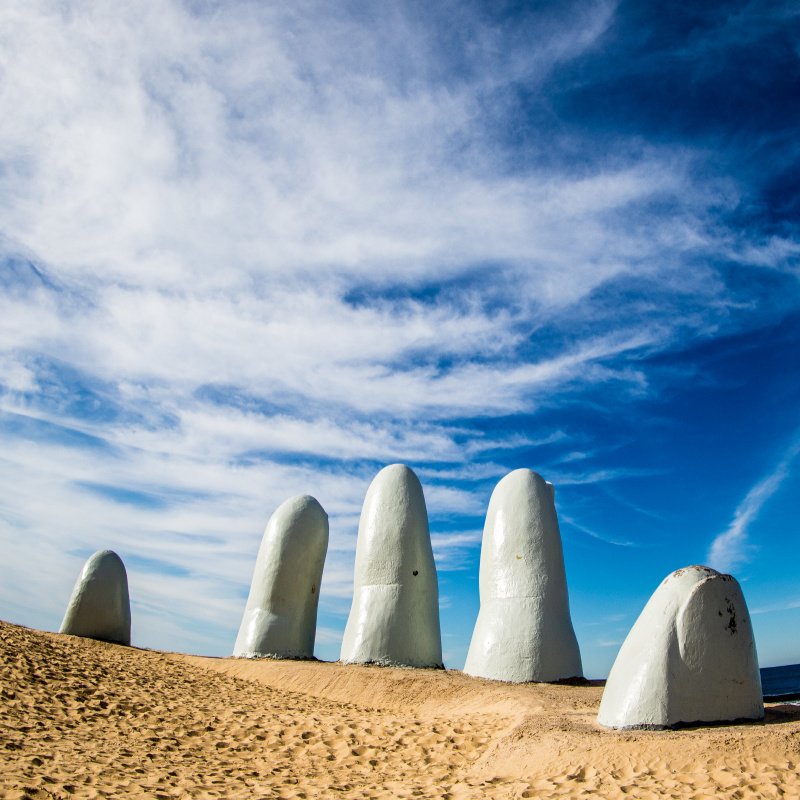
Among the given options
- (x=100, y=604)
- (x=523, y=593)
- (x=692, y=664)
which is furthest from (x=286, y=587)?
(x=692, y=664)

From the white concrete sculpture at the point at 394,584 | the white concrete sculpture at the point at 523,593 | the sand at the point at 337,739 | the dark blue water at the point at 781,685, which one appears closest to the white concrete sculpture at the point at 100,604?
the sand at the point at 337,739

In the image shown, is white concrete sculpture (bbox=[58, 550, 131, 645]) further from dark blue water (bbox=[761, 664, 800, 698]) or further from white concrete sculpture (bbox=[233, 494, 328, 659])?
dark blue water (bbox=[761, 664, 800, 698])

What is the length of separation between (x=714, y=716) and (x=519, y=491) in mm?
5775

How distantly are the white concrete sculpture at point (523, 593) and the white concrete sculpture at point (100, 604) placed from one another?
8.61 meters

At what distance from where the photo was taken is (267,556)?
1380cm

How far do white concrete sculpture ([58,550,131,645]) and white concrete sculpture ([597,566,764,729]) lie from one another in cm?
1204

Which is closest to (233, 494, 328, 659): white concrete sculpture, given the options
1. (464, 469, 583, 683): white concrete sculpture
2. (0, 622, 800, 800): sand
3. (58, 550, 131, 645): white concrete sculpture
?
(0, 622, 800, 800): sand

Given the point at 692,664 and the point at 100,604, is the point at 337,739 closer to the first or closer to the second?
the point at 692,664

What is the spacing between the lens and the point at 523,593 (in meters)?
11.1

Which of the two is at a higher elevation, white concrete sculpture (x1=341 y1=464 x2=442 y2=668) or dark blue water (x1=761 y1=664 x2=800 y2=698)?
dark blue water (x1=761 y1=664 x2=800 y2=698)

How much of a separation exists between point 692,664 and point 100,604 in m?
13.0

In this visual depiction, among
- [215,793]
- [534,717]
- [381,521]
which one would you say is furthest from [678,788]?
[381,521]

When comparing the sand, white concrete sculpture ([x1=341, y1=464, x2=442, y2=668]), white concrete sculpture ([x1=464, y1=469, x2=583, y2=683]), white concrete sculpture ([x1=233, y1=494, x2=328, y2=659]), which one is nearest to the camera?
the sand

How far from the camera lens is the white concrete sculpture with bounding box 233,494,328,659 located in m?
13.2
